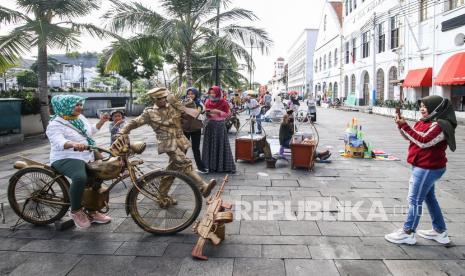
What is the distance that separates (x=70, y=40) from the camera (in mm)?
10102

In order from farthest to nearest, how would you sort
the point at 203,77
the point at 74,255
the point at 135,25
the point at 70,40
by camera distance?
1. the point at 203,77
2. the point at 135,25
3. the point at 70,40
4. the point at 74,255

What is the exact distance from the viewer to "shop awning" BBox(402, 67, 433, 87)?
883 inches

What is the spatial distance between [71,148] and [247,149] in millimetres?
4822

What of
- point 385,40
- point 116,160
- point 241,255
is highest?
point 385,40

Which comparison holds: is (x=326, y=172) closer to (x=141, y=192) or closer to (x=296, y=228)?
(x=296, y=228)

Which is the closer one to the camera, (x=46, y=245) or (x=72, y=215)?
(x=46, y=245)

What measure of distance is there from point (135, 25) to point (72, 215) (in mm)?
10088

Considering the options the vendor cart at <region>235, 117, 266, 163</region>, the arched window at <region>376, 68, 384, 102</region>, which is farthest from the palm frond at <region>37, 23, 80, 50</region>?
the arched window at <region>376, 68, 384, 102</region>

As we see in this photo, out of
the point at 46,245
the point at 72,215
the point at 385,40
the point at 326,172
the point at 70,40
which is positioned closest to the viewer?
the point at 46,245

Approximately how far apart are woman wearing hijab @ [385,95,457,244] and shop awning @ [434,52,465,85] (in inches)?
654

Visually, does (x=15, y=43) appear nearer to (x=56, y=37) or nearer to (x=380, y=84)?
(x=56, y=37)

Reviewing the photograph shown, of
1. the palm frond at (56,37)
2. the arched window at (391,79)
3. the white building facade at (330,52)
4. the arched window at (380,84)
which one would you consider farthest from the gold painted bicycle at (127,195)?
the white building facade at (330,52)

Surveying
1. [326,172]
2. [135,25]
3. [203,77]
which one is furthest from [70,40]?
[203,77]

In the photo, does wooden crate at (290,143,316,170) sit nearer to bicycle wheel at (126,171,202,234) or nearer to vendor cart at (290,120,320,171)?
vendor cart at (290,120,320,171)
